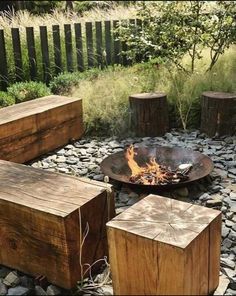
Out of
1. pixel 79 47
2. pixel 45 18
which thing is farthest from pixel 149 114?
pixel 45 18

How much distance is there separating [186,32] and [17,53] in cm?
261

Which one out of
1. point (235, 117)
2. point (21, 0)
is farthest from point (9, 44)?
point (21, 0)

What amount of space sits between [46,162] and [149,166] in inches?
49.1

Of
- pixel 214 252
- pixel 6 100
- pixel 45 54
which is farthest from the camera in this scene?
pixel 45 54

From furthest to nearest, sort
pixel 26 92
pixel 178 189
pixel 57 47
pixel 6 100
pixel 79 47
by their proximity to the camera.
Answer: pixel 79 47
pixel 57 47
pixel 26 92
pixel 6 100
pixel 178 189

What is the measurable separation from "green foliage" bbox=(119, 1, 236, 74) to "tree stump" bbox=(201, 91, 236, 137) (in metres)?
1.46

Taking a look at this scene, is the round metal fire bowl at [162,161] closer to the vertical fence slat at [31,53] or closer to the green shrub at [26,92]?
the green shrub at [26,92]

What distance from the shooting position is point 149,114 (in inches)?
210

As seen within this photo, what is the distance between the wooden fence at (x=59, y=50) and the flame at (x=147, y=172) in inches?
136

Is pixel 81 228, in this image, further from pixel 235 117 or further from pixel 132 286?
pixel 235 117

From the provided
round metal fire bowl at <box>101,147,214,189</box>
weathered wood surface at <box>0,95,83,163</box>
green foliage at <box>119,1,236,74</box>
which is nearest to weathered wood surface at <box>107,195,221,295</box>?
round metal fire bowl at <box>101,147,214,189</box>

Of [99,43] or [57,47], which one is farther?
[99,43]

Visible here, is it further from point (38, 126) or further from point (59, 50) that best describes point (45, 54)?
point (38, 126)

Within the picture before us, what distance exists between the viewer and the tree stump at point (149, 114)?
532 cm
